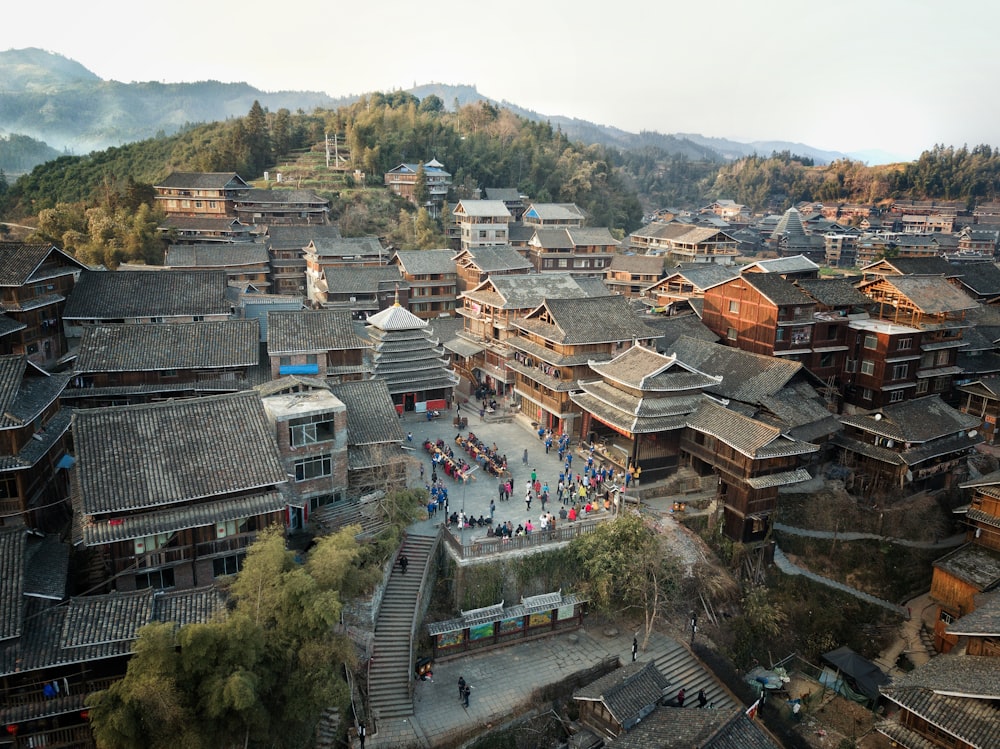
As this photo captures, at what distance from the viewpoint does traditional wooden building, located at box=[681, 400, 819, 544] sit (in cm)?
3425

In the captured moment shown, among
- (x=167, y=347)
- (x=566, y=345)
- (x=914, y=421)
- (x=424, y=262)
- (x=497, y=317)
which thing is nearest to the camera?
(x=167, y=347)

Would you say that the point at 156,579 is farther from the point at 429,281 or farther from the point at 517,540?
the point at 429,281

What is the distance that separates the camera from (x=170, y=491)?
2409cm

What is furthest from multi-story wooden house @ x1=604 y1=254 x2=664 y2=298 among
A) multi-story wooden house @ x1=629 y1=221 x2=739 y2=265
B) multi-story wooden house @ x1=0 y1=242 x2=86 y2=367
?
multi-story wooden house @ x1=0 y1=242 x2=86 y2=367

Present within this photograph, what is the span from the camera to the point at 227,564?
25.9 meters

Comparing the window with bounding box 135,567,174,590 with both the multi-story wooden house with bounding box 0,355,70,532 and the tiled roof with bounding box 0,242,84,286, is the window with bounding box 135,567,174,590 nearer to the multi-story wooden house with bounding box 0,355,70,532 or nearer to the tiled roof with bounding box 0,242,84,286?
the multi-story wooden house with bounding box 0,355,70,532

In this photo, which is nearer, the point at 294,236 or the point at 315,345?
the point at 315,345

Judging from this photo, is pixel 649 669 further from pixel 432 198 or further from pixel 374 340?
pixel 432 198

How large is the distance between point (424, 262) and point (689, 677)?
50.4 meters

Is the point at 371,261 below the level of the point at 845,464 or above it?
above

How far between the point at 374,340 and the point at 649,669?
28056 mm

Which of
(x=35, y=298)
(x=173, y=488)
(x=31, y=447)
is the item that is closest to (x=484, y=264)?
(x=35, y=298)

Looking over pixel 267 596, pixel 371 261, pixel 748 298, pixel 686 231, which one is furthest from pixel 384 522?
pixel 686 231

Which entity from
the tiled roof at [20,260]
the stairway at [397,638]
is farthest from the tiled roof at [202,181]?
the stairway at [397,638]
